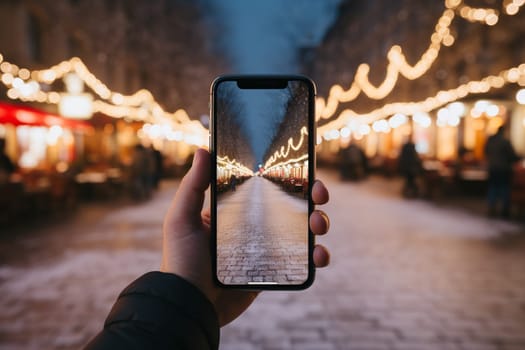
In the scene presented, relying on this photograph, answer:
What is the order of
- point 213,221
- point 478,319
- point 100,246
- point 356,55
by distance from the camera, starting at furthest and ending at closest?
point 356,55
point 100,246
point 478,319
point 213,221

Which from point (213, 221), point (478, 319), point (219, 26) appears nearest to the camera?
point (213, 221)

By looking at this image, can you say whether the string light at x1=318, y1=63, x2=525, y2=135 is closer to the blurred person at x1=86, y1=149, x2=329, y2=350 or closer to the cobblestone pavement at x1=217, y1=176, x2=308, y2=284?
the cobblestone pavement at x1=217, y1=176, x2=308, y2=284

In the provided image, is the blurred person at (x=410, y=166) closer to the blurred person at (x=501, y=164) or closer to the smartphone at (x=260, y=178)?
the blurred person at (x=501, y=164)

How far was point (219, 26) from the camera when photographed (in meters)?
43.2

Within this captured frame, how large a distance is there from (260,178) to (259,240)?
293 millimetres

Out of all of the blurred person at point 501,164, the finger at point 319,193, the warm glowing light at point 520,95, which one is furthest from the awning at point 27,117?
the warm glowing light at point 520,95

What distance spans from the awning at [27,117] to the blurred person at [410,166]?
11530 millimetres

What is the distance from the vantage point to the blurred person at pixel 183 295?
1.38 meters

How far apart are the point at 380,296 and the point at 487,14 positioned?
18.8 metres

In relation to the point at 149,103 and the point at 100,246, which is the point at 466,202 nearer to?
the point at 100,246

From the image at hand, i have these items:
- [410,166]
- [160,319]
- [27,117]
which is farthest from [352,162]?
[160,319]

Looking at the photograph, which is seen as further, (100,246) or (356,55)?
(356,55)

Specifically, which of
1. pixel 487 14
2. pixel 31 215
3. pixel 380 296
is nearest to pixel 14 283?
pixel 380 296

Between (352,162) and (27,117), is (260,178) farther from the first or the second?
(352,162)
